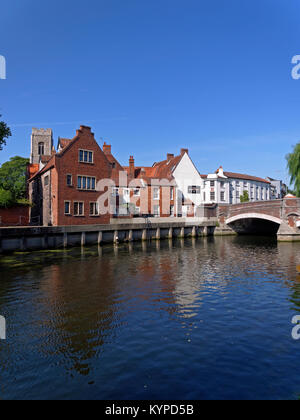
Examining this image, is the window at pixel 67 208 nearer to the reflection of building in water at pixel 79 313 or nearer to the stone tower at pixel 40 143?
the reflection of building in water at pixel 79 313

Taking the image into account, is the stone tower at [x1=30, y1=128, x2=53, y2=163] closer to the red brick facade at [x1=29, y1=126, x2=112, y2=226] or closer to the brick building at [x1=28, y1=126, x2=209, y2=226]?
the brick building at [x1=28, y1=126, x2=209, y2=226]

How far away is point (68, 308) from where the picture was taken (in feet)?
45.4

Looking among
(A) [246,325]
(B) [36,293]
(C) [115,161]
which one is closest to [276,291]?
(A) [246,325]

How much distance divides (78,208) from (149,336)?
109 feet

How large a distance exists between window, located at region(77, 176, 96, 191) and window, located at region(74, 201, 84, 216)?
218 centimetres

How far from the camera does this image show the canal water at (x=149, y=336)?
24.7 ft

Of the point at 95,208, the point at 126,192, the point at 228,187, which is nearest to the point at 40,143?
the point at 126,192

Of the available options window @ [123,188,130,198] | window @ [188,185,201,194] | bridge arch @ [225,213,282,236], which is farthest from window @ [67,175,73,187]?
bridge arch @ [225,213,282,236]

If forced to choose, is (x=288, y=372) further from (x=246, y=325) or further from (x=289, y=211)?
(x=289, y=211)

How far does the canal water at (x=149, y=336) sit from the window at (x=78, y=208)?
20.5 meters

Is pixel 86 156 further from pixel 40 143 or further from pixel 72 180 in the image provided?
pixel 40 143

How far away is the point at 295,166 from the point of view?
46.7 meters

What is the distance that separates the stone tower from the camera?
89250 millimetres

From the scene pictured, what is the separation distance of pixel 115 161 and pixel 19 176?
37608mm
